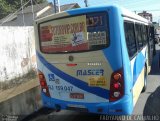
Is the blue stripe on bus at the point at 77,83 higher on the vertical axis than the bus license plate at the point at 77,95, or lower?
higher

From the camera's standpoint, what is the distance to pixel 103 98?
6.29 metres

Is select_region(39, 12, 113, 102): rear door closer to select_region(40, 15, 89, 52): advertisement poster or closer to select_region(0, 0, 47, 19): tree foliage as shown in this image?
select_region(40, 15, 89, 52): advertisement poster

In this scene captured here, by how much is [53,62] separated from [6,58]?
596cm

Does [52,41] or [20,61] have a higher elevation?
[52,41]

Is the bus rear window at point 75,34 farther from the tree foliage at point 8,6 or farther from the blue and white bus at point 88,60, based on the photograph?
the tree foliage at point 8,6

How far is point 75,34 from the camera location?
6504 mm

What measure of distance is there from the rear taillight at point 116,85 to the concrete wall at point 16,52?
6714mm

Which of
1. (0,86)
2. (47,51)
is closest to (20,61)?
(0,86)

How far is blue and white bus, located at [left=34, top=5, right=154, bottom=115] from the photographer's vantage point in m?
6.07

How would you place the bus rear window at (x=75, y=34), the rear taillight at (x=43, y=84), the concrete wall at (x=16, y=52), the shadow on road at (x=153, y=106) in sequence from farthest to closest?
1. the concrete wall at (x=16, y=52)
2. the rear taillight at (x=43, y=84)
3. the bus rear window at (x=75, y=34)
4. the shadow on road at (x=153, y=106)

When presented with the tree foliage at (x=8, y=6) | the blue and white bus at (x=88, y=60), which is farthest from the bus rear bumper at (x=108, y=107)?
the tree foliage at (x=8, y=6)

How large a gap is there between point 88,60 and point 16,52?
7.39 m

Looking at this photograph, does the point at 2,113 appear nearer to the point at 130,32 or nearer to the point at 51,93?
the point at 51,93

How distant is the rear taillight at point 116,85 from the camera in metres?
6.06
